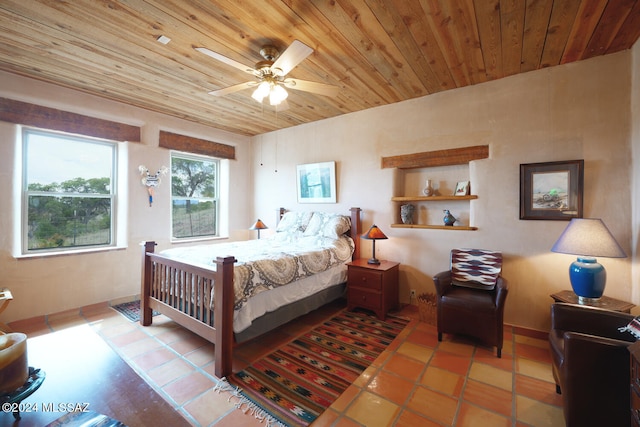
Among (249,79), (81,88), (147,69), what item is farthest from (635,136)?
(81,88)

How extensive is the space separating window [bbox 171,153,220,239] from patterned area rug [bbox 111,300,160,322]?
3.64 feet

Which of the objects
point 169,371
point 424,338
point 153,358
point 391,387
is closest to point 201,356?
point 169,371

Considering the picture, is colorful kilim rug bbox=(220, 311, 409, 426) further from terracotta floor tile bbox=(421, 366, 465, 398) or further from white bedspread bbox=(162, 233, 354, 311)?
white bedspread bbox=(162, 233, 354, 311)

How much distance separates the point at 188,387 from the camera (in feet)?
6.27

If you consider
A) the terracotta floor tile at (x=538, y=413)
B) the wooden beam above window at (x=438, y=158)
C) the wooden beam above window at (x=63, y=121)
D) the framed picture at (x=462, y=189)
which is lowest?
the terracotta floor tile at (x=538, y=413)

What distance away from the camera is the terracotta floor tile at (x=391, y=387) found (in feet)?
6.00

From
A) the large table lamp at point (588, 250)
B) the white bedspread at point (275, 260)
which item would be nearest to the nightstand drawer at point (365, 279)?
the white bedspread at point (275, 260)

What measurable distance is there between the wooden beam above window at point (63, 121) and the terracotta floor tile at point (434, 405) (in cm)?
423

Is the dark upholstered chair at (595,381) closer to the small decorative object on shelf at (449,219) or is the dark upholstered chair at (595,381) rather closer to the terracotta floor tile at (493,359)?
the terracotta floor tile at (493,359)

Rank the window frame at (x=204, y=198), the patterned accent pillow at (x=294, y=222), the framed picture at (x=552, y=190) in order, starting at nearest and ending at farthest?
the framed picture at (x=552, y=190)
the patterned accent pillow at (x=294, y=222)
the window frame at (x=204, y=198)

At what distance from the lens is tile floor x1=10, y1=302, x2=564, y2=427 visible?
166cm

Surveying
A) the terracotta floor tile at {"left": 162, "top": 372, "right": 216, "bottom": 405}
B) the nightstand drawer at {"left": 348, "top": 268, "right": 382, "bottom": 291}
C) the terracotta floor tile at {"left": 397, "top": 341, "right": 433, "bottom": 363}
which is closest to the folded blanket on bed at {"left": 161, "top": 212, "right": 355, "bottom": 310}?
the nightstand drawer at {"left": 348, "top": 268, "right": 382, "bottom": 291}

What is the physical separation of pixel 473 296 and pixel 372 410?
138cm

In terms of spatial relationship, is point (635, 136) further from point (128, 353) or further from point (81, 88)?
point (81, 88)
